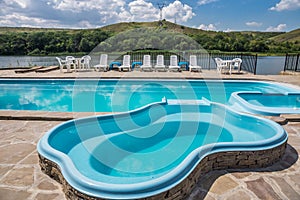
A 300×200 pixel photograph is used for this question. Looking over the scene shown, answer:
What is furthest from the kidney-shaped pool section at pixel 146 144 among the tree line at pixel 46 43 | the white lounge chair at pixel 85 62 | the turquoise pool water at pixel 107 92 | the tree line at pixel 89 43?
the tree line at pixel 46 43

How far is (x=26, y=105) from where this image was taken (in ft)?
20.8

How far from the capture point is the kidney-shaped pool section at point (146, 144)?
2.05 meters

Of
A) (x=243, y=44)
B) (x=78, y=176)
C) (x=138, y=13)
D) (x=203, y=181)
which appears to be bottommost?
(x=203, y=181)

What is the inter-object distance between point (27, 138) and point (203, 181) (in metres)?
2.85

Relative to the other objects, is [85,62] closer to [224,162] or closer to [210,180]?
[224,162]

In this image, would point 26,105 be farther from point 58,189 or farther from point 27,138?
point 58,189

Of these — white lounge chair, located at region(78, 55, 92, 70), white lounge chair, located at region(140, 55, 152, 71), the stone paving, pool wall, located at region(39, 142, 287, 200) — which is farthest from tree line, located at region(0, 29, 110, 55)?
pool wall, located at region(39, 142, 287, 200)

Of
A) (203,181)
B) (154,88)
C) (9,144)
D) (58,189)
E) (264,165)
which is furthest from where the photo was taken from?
(154,88)

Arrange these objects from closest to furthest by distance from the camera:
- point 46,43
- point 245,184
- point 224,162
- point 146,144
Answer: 1. point 245,184
2. point 224,162
3. point 146,144
4. point 46,43

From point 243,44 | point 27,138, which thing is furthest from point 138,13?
point 27,138

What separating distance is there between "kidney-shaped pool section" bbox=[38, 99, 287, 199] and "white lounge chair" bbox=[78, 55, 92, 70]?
21.6ft

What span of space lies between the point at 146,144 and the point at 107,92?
4469mm

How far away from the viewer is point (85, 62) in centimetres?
1049

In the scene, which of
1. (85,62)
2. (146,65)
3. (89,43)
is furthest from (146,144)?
(89,43)
